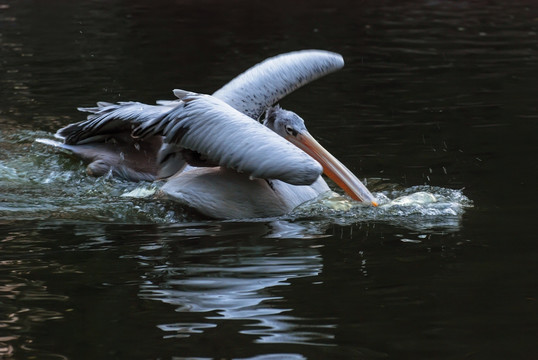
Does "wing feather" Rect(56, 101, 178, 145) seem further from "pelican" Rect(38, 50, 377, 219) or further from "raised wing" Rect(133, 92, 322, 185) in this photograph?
"raised wing" Rect(133, 92, 322, 185)

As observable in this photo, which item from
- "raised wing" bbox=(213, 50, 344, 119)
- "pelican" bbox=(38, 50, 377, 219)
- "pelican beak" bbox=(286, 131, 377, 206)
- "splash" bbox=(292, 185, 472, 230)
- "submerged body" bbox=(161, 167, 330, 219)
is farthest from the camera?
"raised wing" bbox=(213, 50, 344, 119)

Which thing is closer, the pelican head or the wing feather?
the pelican head

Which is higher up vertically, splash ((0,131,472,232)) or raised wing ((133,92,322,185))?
raised wing ((133,92,322,185))

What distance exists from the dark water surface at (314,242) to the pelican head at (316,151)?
16 centimetres

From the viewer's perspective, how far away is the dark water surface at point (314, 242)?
11.7 feet

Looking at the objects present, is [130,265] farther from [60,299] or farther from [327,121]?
[327,121]

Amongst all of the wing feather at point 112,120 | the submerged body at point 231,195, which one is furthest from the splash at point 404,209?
the wing feather at point 112,120

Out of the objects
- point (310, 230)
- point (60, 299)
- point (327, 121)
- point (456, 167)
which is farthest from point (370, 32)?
point (60, 299)

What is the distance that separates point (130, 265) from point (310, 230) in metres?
1.11

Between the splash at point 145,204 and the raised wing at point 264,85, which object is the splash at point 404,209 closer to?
the splash at point 145,204

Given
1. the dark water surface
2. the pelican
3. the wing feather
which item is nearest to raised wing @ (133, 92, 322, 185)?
the pelican

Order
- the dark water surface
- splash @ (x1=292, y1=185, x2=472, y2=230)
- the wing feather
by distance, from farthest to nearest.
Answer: the wing feather, splash @ (x1=292, y1=185, x2=472, y2=230), the dark water surface

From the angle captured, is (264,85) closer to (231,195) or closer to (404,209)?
(231,195)

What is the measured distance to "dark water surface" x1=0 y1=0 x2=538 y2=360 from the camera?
357cm
